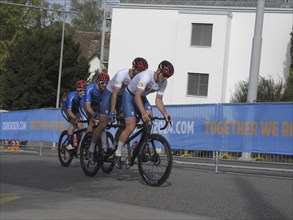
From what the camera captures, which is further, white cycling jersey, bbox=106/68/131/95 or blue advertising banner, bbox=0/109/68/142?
blue advertising banner, bbox=0/109/68/142

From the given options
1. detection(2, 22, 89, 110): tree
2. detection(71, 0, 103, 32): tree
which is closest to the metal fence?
detection(2, 22, 89, 110): tree

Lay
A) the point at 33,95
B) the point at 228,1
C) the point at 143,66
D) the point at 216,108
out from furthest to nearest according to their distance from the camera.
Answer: the point at 33,95 < the point at 228,1 < the point at 216,108 < the point at 143,66

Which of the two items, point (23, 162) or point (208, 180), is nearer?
point (208, 180)

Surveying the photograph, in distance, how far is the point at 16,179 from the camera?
1181 centimetres

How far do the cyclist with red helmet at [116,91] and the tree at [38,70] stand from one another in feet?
154

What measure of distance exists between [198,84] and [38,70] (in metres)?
16.4

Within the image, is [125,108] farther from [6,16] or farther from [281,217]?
[6,16]

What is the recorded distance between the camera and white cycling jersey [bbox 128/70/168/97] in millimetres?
9664

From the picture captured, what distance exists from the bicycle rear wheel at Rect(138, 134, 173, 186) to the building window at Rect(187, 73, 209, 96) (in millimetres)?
36704

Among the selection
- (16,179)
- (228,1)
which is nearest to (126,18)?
(228,1)

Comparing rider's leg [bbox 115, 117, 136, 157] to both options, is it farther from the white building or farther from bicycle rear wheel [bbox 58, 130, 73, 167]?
the white building

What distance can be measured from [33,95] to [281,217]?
50.7m

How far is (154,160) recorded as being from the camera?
393 inches

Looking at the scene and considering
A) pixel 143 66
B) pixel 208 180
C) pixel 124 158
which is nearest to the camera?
pixel 143 66
